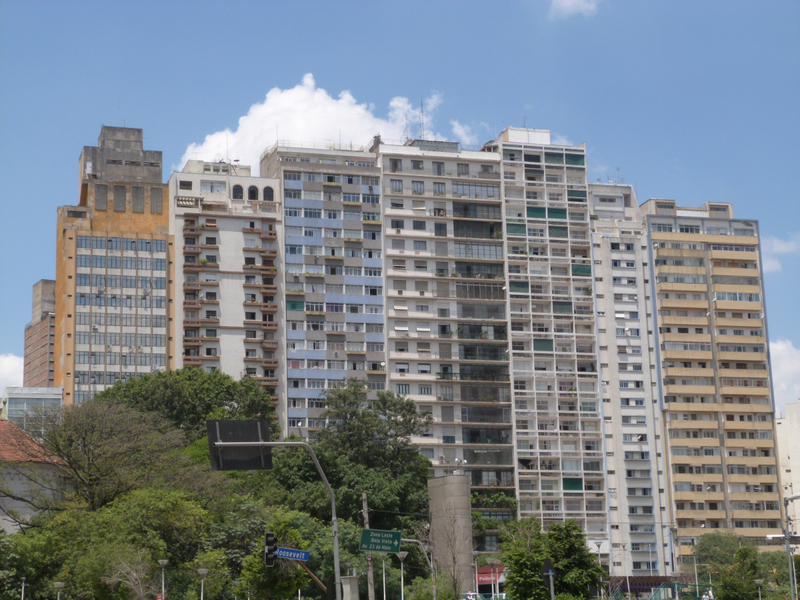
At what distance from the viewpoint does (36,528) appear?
236 ft

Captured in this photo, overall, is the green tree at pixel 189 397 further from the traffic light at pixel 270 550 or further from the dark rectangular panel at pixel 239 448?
the traffic light at pixel 270 550

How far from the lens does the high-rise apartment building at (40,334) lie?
178 meters

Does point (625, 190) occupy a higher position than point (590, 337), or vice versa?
point (625, 190)

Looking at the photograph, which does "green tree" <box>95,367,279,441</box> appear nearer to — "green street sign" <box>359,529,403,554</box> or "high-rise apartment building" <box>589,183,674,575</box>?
"high-rise apartment building" <box>589,183,674,575</box>

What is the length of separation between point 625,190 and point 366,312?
36998 mm

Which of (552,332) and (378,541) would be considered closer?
(378,541)

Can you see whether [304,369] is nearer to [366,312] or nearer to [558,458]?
[366,312]

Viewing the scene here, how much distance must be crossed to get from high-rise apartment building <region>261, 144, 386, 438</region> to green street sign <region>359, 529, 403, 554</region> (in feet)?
237

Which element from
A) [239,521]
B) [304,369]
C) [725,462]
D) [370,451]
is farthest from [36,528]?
[725,462]

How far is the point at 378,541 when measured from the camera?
Answer: 41.4 metres

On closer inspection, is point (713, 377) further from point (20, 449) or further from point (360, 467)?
point (20, 449)

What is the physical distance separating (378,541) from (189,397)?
63176mm

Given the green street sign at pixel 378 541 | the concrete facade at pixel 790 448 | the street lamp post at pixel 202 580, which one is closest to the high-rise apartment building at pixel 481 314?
the concrete facade at pixel 790 448

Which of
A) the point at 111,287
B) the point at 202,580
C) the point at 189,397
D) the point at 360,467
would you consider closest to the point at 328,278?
the point at 111,287
